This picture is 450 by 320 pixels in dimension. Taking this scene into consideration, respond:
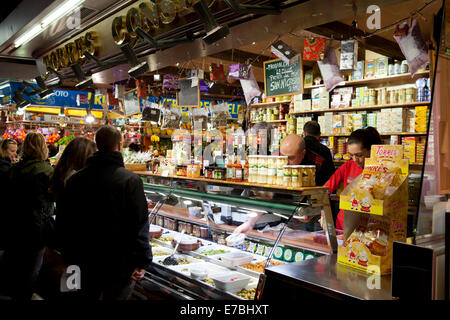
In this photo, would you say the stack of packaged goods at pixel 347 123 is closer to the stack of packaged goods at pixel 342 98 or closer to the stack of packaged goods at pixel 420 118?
the stack of packaged goods at pixel 342 98

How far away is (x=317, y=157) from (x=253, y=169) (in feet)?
5.78

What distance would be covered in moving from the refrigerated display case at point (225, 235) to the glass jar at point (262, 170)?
0.36ft

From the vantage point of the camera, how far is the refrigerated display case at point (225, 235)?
2.68m

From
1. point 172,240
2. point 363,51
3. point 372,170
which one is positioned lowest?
point 172,240

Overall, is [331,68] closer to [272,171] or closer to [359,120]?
[272,171]

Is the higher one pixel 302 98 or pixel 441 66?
pixel 302 98

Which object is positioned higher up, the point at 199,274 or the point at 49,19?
the point at 49,19

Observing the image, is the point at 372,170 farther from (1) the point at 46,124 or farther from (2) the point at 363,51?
(1) the point at 46,124

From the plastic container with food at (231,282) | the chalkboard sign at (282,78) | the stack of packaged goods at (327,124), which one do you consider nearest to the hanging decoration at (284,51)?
the chalkboard sign at (282,78)

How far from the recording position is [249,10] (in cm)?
321

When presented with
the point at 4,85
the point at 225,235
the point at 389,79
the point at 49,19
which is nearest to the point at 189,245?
the point at 225,235

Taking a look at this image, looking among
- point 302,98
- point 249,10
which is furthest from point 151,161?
point 302,98

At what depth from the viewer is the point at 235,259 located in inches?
122
